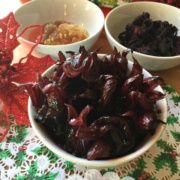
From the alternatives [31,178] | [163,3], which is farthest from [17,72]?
[163,3]

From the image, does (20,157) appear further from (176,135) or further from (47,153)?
(176,135)

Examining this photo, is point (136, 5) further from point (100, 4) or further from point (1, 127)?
point (1, 127)

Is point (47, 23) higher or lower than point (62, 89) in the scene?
lower

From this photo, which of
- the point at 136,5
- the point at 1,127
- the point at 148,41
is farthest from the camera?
the point at 136,5

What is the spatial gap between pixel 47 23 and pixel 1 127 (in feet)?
1.36

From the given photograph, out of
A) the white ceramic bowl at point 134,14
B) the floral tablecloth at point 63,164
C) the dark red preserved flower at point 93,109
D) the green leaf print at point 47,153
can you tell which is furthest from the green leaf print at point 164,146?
the white ceramic bowl at point 134,14

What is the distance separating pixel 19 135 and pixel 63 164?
0.39 ft

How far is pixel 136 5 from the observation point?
2.74 ft

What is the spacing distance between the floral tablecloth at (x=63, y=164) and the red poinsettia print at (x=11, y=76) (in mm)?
34

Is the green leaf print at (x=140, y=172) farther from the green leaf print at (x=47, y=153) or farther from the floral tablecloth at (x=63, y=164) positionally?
the green leaf print at (x=47, y=153)

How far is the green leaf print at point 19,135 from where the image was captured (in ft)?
1.78

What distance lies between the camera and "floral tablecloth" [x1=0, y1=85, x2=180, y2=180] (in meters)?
0.48

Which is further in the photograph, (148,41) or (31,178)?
(148,41)

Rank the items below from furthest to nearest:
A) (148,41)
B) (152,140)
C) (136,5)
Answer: (136,5) → (148,41) → (152,140)
